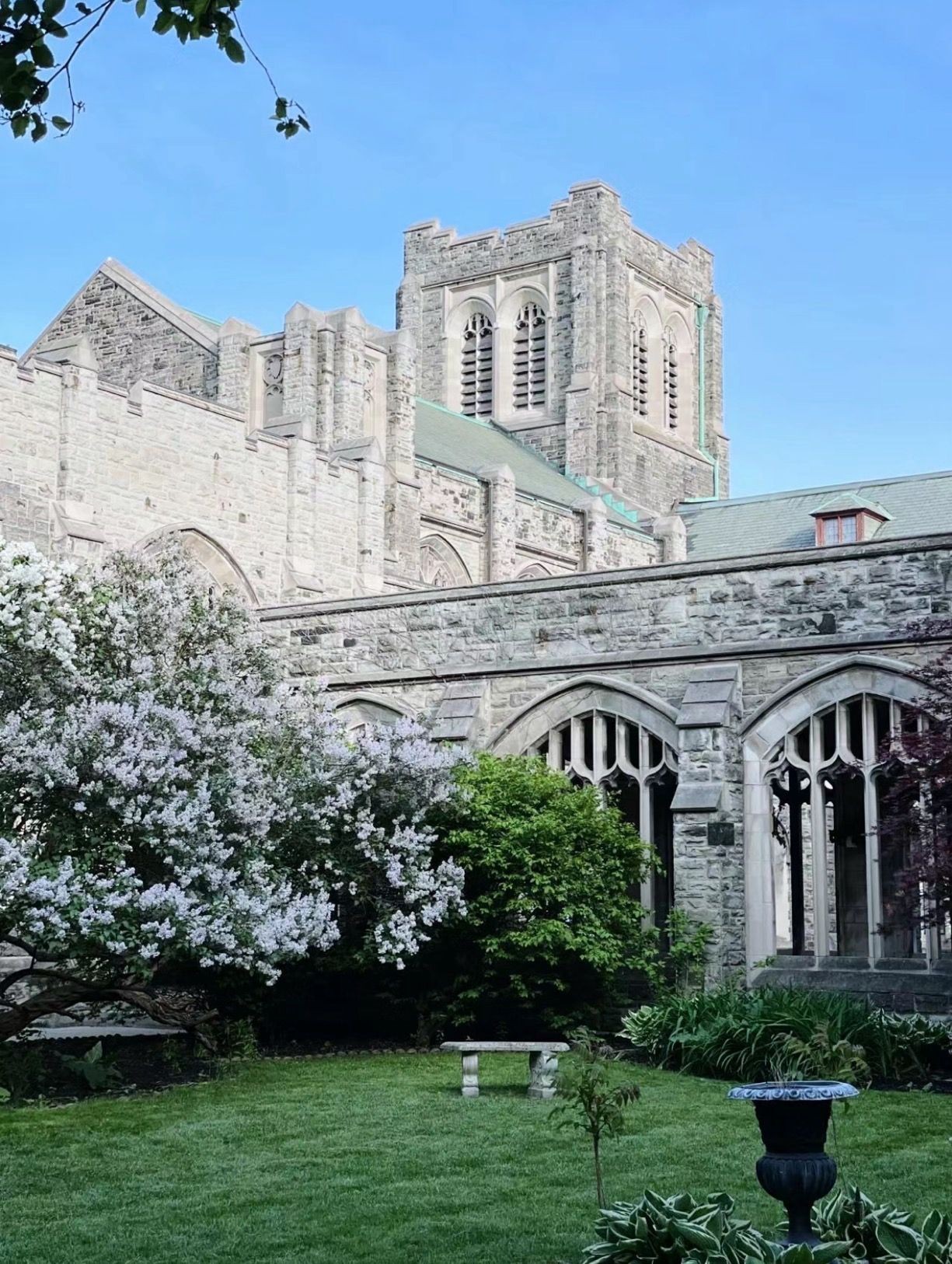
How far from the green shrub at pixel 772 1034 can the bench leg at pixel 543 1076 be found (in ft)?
5.09

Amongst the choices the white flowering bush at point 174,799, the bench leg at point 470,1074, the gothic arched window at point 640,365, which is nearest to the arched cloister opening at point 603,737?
the white flowering bush at point 174,799

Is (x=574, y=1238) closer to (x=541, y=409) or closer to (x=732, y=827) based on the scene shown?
(x=732, y=827)

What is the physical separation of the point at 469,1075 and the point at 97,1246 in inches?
178

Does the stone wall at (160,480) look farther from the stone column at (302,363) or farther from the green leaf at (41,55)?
the green leaf at (41,55)

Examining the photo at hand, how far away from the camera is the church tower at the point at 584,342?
49094mm

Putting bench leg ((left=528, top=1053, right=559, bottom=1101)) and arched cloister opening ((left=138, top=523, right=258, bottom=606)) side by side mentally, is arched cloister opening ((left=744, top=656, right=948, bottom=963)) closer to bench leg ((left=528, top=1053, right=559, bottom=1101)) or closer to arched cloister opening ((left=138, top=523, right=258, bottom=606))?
bench leg ((left=528, top=1053, right=559, bottom=1101))

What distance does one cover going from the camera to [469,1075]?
1102 cm

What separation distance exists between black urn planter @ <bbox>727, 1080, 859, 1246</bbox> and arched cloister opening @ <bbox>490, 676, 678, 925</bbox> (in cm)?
941

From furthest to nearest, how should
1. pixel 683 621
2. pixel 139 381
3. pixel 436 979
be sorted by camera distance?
pixel 139 381
pixel 683 621
pixel 436 979

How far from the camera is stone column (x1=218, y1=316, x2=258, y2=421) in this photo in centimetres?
3016

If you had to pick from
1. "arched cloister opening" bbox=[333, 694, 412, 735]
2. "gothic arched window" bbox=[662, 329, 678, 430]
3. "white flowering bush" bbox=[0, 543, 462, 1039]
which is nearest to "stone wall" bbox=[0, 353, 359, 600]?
Answer: "arched cloister opening" bbox=[333, 694, 412, 735]

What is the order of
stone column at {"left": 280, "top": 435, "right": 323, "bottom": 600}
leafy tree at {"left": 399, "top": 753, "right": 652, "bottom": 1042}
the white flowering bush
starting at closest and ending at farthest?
the white flowering bush → leafy tree at {"left": 399, "top": 753, "right": 652, "bottom": 1042} → stone column at {"left": 280, "top": 435, "right": 323, "bottom": 600}

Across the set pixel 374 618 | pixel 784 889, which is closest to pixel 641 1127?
pixel 374 618

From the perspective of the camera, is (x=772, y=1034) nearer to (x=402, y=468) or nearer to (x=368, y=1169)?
(x=368, y=1169)
